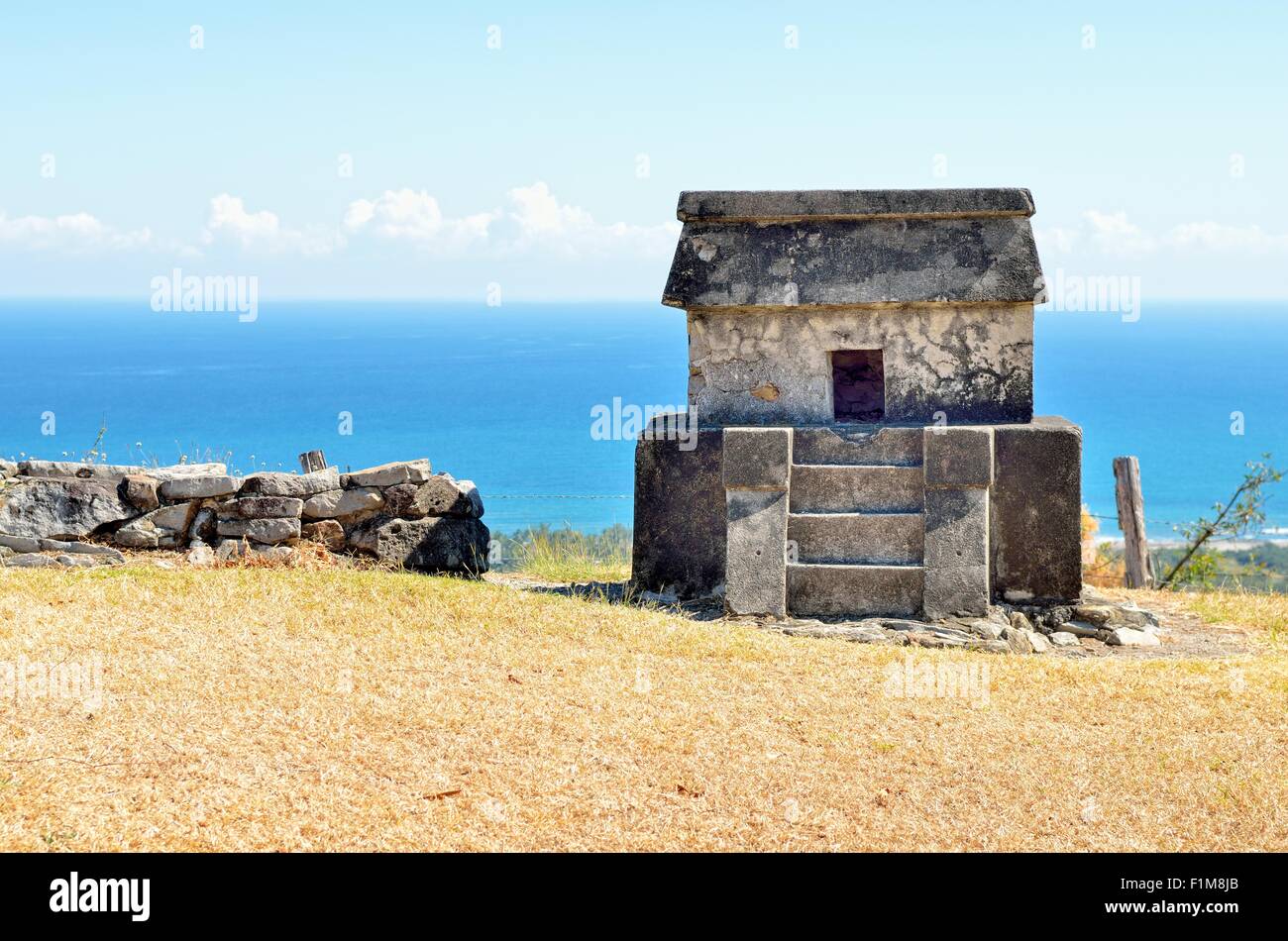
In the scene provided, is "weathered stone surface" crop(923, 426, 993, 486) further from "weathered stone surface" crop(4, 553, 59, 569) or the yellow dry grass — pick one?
"weathered stone surface" crop(4, 553, 59, 569)

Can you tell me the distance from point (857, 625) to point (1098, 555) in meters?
7.19

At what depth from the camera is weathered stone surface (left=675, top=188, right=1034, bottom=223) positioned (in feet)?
32.3

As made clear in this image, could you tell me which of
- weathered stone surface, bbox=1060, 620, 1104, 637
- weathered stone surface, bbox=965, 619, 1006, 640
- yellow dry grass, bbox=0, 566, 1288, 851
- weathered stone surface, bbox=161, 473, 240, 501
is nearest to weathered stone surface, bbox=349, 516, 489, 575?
weathered stone surface, bbox=161, 473, 240, 501

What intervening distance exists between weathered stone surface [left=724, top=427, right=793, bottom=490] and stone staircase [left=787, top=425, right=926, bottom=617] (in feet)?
0.65

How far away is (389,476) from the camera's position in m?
10.4

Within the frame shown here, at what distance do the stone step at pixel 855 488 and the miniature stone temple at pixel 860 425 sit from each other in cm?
1

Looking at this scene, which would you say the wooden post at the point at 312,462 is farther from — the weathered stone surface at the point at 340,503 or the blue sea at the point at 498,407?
the weathered stone surface at the point at 340,503

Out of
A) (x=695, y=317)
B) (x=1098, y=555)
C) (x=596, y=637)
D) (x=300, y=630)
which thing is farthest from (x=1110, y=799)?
(x=1098, y=555)

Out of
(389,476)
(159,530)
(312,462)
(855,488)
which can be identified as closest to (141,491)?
(159,530)

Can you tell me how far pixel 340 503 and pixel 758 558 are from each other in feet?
11.3

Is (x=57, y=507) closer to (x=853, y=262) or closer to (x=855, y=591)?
(x=855, y=591)

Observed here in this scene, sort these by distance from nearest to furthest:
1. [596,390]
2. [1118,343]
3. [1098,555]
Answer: [1098,555] → [596,390] → [1118,343]
